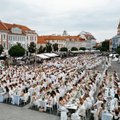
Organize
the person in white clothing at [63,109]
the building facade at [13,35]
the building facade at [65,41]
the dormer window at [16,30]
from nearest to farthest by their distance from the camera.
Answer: the person in white clothing at [63,109], the building facade at [13,35], the dormer window at [16,30], the building facade at [65,41]

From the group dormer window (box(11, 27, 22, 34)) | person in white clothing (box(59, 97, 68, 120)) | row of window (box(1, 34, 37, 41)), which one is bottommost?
person in white clothing (box(59, 97, 68, 120))

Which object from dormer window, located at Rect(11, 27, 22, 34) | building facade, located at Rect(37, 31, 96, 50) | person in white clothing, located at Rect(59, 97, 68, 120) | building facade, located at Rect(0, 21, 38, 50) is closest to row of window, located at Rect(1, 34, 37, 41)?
building facade, located at Rect(0, 21, 38, 50)

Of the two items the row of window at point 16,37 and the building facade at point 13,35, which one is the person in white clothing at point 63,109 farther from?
the row of window at point 16,37

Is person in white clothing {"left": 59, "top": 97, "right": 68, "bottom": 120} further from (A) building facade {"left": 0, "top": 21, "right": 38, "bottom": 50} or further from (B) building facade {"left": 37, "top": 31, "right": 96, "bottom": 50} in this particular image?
(B) building facade {"left": 37, "top": 31, "right": 96, "bottom": 50}

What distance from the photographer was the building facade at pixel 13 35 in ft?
255

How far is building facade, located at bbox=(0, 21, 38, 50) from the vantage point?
7781 centimetres

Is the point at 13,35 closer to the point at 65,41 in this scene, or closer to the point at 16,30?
the point at 16,30

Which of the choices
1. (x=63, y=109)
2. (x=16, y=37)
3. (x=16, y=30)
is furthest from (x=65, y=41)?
(x=63, y=109)

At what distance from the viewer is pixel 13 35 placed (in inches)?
3255

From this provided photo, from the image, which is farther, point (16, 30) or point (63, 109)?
point (16, 30)

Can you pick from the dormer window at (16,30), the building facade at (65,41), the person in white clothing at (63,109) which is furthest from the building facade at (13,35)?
the person in white clothing at (63,109)

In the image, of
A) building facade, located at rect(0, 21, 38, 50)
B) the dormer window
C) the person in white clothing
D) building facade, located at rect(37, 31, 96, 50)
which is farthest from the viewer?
building facade, located at rect(37, 31, 96, 50)

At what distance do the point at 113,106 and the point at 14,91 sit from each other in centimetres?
664

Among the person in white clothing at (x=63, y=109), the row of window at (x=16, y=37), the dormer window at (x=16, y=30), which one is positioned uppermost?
the dormer window at (x=16, y=30)
